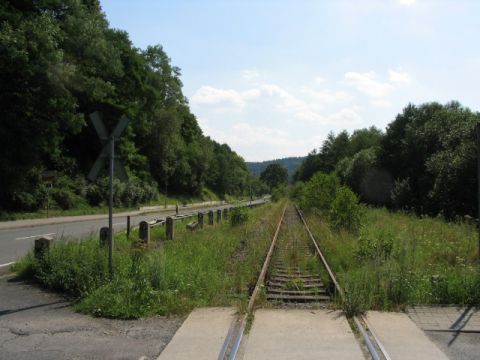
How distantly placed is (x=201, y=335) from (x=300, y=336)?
3.96 ft

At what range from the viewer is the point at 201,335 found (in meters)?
6.11

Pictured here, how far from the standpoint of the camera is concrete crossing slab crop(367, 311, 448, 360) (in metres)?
5.37

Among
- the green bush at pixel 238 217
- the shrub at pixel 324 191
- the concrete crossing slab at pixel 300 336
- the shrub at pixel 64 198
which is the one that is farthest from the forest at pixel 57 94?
the concrete crossing slab at pixel 300 336

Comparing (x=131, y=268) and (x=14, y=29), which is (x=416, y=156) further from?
(x=131, y=268)

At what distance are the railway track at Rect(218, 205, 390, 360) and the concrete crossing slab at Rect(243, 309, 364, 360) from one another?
154 mm

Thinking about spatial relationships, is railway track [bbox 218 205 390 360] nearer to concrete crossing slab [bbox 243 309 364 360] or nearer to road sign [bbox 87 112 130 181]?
concrete crossing slab [bbox 243 309 364 360]

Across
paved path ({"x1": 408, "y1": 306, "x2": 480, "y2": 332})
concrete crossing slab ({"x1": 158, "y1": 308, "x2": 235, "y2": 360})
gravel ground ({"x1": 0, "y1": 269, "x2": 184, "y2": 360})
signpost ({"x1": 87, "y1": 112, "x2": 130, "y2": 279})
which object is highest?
signpost ({"x1": 87, "y1": 112, "x2": 130, "y2": 279})

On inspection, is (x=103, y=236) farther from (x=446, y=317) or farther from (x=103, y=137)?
(x=446, y=317)

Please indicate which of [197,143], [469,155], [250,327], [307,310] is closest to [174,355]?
[250,327]

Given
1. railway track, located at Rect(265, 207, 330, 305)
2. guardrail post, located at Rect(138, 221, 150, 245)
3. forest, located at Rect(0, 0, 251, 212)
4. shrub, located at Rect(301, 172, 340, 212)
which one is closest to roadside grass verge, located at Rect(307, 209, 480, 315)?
railway track, located at Rect(265, 207, 330, 305)

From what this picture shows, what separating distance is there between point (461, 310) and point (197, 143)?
97.9 meters

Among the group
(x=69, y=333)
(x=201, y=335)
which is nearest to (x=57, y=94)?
(x=69, y=333)

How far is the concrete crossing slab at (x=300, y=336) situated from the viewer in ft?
17.6

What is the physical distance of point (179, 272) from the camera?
29.5 ft
